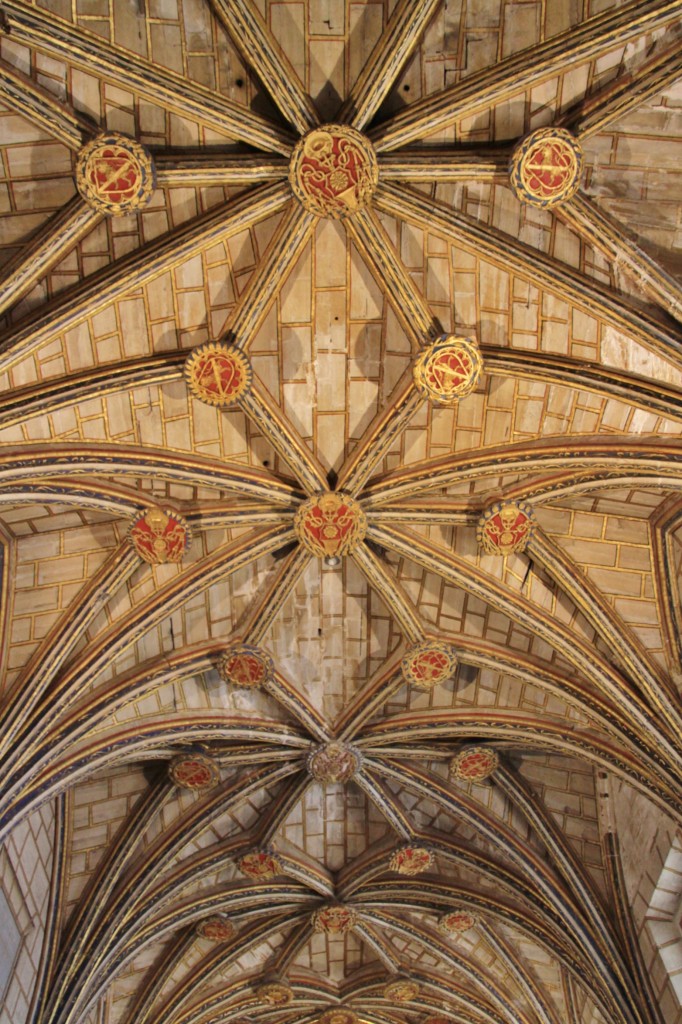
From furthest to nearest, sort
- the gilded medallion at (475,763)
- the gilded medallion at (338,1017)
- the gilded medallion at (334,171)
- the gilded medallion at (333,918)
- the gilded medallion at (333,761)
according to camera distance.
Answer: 1. the gilded medallion at (338,1017)
2. the gilded medallion at (333,918)
3. the gilded medallion at (475,763)
4. the gilded medallion at (333,761)
5. the gilded medallion at (334,171)

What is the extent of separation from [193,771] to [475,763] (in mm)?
5280

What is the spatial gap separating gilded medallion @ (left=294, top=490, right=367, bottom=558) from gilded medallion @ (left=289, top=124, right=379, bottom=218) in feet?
14.6

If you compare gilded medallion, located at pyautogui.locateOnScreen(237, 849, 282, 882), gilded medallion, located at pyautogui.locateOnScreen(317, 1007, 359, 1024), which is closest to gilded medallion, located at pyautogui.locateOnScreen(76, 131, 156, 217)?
gilded medallion, located at pyautogui.locateOnScreen(237, 849, 282, 882)

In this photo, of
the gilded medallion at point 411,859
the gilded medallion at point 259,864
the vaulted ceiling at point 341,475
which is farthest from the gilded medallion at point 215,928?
the gilded medallion at point 411,859

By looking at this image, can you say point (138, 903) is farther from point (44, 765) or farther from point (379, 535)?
point (379, 535)

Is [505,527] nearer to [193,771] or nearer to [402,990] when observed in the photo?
[193,771]

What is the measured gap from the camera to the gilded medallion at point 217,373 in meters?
14.8

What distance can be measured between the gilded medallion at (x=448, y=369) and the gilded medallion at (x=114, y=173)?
4349mm

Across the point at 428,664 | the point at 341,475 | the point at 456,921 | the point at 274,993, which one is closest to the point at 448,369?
the point at 341,475

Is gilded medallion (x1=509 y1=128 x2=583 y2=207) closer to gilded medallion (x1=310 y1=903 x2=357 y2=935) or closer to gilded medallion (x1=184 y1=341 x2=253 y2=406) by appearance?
gilded medallion (x1=184 y1=341 x2=253 y2=406)

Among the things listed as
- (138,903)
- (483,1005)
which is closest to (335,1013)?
(483,1005)

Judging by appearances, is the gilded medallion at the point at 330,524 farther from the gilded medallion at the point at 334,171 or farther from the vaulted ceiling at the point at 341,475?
the gilded medallion at the point at 334,171

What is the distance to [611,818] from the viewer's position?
Result: 1938 cm

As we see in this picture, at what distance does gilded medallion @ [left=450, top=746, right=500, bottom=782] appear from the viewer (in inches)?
774
